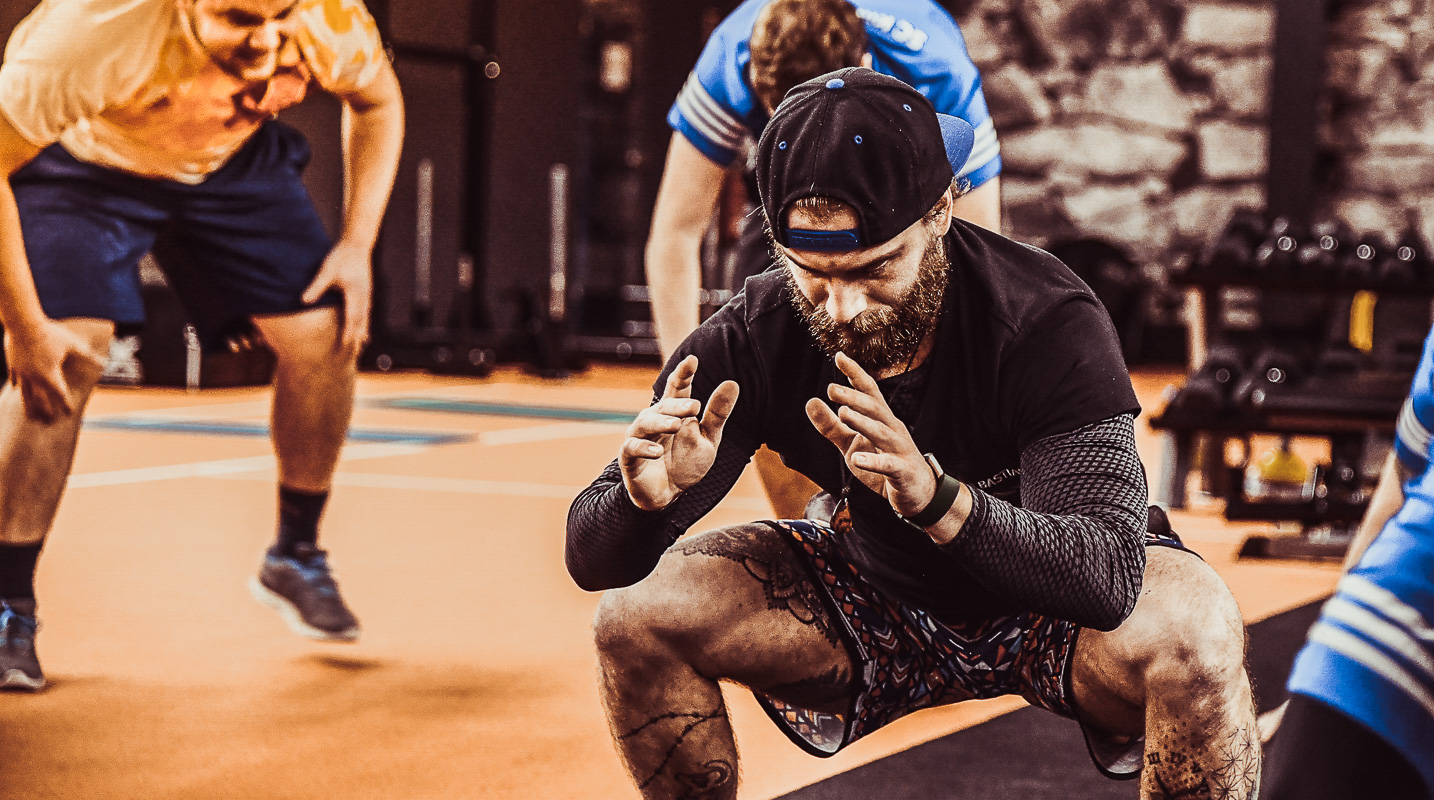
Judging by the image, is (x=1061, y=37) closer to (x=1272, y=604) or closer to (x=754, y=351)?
(x=1272, y=604)

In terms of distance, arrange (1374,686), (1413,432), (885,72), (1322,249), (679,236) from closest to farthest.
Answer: (1374,686), (1413,432), (885,72), (679,236), (1322,249)

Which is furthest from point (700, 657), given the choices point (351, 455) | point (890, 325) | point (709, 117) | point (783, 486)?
point (351, 455)

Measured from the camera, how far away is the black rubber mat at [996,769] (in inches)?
77.3

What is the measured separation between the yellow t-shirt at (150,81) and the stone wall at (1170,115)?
9.83 metres

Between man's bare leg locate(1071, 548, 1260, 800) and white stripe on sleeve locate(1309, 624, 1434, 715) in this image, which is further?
man's bare leg locate(1071, 548, 1260, 800)

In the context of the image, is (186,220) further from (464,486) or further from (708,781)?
(464,486)

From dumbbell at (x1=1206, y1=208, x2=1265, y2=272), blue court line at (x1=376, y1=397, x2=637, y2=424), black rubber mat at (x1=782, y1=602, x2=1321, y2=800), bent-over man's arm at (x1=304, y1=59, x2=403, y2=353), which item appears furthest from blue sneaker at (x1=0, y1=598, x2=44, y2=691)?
blue court line at (x1=376, y1=397, x2=637, y2=424)

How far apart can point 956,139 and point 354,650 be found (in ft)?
5.24

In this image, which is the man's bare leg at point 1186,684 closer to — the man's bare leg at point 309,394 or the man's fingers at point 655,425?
the man's fingers at point 655,425

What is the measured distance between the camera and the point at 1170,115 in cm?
1156

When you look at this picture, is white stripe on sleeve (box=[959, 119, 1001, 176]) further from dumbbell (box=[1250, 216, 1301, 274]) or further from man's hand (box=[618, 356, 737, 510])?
dumbbell (box=[1250, 216, 1301, 274])

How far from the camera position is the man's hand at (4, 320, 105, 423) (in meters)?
2.26

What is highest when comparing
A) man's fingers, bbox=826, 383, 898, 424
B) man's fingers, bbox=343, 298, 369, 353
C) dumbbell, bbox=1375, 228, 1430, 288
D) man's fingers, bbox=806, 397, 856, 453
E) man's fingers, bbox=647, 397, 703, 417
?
man's fingers, bbox=826, 383, 898, 424

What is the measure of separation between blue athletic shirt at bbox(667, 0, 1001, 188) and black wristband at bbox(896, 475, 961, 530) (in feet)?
3.44
